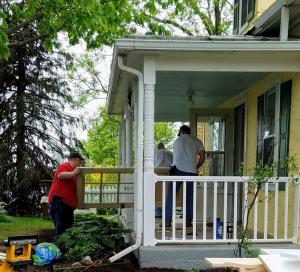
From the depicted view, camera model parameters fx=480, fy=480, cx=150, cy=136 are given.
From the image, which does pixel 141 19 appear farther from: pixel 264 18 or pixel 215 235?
pixel 215 235

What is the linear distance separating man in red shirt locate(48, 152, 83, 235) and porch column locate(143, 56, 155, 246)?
6.32ft

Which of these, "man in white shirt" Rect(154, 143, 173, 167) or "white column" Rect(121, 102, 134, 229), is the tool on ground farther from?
"man in white shirt" Rect(154, 143, 173, 167)

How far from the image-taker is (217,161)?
9.59 meters

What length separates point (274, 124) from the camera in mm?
7215

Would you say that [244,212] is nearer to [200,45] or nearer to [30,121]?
[200,45]

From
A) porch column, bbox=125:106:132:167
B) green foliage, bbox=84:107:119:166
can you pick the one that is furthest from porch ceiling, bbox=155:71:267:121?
green foliage, bbox=84:107:119:166

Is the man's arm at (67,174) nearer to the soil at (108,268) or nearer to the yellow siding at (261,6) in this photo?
the soil at (108,268)

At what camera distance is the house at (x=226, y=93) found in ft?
19.5

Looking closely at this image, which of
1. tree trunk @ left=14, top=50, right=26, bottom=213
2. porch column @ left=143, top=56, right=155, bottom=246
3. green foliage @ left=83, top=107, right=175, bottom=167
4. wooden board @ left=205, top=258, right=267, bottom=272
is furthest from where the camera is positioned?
green foliage @ left=83, top=107, right=175, bottom=167

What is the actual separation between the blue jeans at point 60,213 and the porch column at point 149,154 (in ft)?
7.12

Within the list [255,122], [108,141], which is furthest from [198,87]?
[108,141]

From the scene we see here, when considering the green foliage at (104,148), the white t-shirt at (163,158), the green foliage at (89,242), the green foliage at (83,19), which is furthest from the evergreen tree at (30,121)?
the green foliage at (104,148)

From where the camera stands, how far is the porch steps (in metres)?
5.93

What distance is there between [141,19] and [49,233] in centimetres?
528
